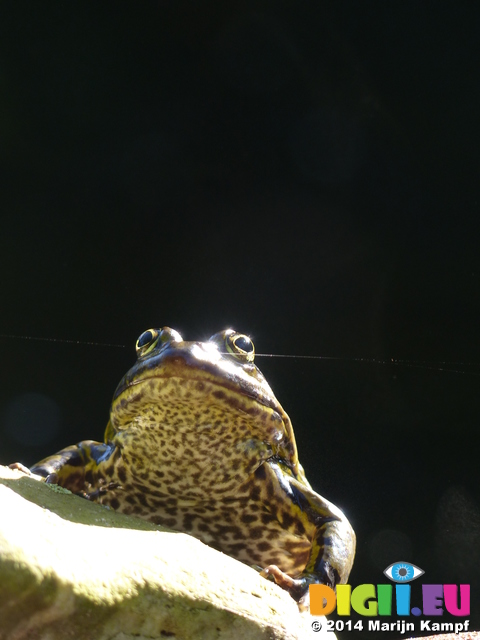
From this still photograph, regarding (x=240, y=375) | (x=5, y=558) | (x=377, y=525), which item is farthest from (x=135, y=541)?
(x=377, y=525)

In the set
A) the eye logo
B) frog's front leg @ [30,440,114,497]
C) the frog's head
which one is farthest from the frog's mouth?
the eye logo

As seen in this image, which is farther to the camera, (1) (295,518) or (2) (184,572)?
(1) (295,518)

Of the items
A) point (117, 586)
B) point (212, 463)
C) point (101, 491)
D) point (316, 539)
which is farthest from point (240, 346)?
point (117, 586)

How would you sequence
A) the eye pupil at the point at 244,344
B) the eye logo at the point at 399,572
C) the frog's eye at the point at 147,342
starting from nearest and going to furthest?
the frog's eye at the point at 147,342 < the eye pupil at the point at 244,344 < the eye logo at the point at 399,572

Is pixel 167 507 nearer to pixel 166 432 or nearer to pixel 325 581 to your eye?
pixel 166 432

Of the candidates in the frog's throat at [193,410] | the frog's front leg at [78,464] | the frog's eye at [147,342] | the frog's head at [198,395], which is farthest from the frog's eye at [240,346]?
the frog's front leg at [78,464]

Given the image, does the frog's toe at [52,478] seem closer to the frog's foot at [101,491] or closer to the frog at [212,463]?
the frog at [212,463]
